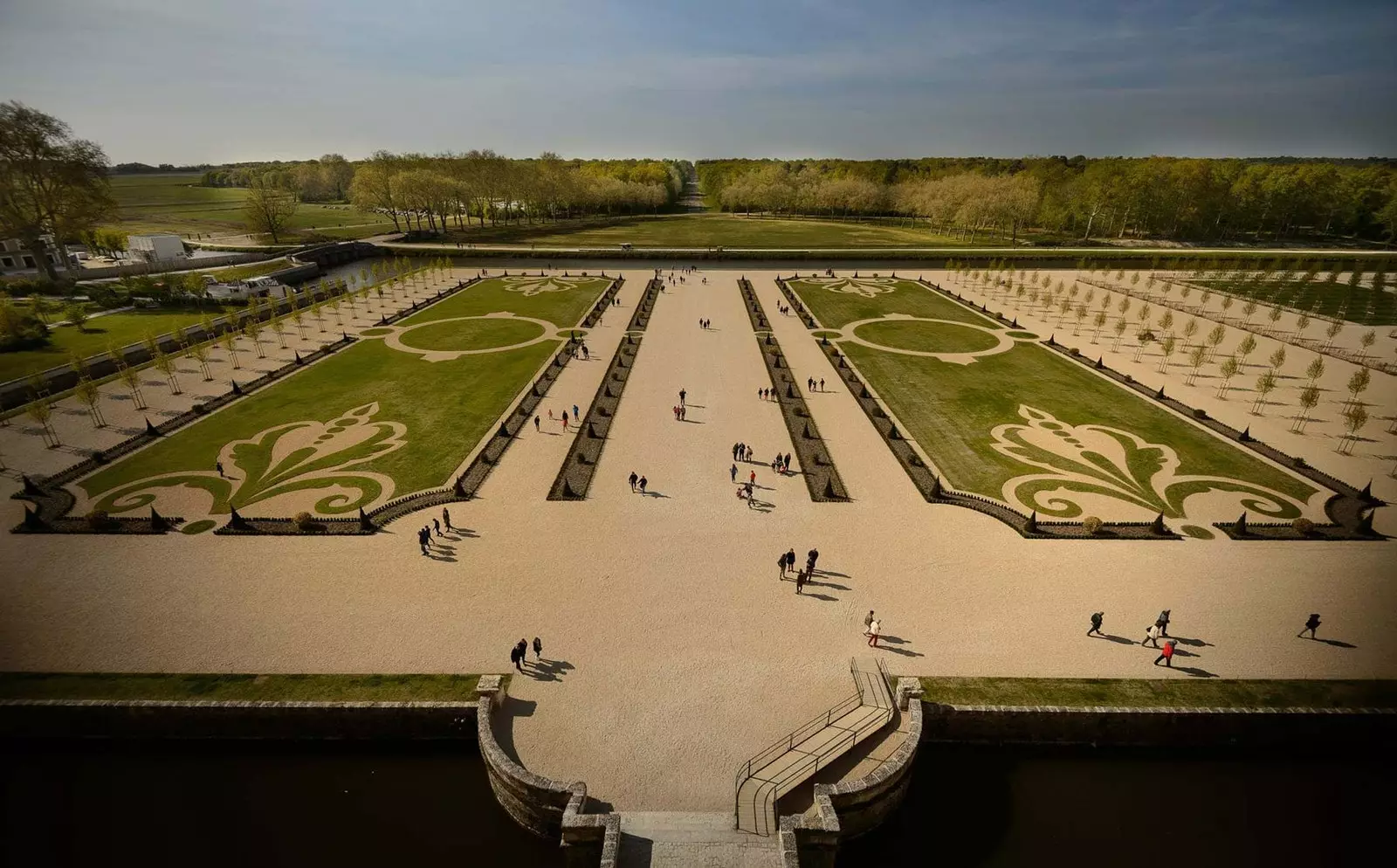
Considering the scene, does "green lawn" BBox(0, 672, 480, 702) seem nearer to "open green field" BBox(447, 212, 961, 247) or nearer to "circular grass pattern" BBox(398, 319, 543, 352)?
"circular grass pattern" BBox(398, 319, 543, 352)

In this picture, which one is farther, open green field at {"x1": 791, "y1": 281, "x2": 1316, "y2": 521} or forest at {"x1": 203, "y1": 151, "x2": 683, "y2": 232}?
forest at {"x1": 203, "y1": 151, "x2": 683, "y2": 232}

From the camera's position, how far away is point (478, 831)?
1750 centimetres

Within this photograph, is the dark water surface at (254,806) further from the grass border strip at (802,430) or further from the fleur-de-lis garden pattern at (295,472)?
the grass border strip at (802,430)

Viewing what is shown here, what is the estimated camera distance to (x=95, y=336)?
58.9 m

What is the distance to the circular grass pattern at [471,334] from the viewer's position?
58.6 metres

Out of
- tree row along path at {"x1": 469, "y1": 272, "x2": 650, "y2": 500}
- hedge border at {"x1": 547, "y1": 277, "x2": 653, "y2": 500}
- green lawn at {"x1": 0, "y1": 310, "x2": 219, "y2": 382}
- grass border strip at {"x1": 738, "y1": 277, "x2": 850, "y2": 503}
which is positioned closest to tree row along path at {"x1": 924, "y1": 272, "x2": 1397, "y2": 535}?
grass border strip at {"x1": 738, "y1": 277, "x2": 850, "y2": 503}

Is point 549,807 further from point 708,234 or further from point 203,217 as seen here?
point 203,217

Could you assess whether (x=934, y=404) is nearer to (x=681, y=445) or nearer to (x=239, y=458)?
(x=681, y=445)

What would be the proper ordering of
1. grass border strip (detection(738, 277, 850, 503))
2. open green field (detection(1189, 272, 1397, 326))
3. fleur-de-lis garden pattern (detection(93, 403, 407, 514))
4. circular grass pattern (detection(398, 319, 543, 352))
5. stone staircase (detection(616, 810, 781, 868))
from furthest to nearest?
open green field (detection(1189, 272, 1397, 326))
circular grass pattern (detection(398, 319, 543, 352))
grass border strip (detection(738, 277, 850, 503))
fleur-de-lis garden pattern (detection(93, 403, 407, 514))
stone staircase (detection(616, 810, 781, 868))

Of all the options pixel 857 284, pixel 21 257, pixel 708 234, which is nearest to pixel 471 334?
pixel 857 284

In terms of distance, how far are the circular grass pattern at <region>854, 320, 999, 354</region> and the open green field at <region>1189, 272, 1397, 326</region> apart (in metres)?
43.6

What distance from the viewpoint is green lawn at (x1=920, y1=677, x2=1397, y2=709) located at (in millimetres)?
20281

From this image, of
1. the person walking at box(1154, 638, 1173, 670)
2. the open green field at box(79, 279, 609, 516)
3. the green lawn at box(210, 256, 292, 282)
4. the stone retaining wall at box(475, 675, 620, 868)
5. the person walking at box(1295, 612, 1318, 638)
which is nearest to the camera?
the stone retaining wall at box(475, 675, 620, 868)

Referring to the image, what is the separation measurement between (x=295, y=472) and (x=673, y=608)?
25.1 meters
